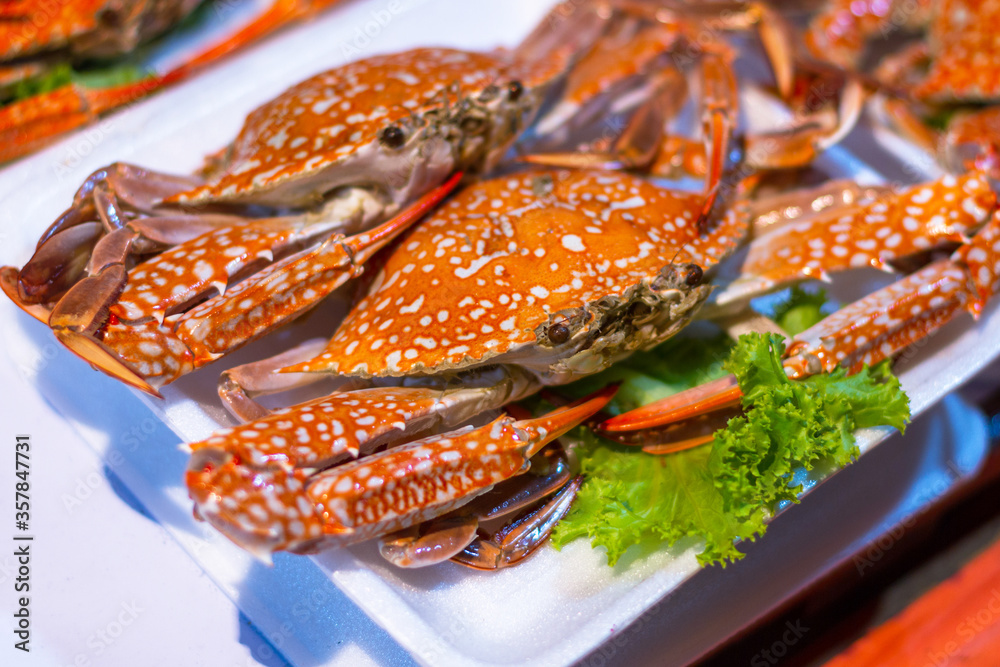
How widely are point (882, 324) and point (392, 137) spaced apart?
5.49 ft

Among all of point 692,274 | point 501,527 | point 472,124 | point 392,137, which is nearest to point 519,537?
point 501,527

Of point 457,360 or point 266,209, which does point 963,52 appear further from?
point 266,209

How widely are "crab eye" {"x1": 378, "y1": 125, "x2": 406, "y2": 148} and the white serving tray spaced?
66 cm

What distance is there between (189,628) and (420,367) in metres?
1.08

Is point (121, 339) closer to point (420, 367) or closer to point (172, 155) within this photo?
point (420, 367)

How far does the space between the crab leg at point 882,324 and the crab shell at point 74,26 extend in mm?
3230

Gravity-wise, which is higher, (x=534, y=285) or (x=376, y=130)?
(x=376, y=130)

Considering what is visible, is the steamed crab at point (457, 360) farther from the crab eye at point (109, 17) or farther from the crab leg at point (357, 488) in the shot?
the crab eye at point (109, 17)

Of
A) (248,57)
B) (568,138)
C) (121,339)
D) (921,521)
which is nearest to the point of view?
(121,339)

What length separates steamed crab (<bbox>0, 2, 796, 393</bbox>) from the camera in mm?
2104

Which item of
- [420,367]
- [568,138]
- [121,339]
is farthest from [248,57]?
[420,367]

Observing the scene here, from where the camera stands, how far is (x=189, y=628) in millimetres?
2215

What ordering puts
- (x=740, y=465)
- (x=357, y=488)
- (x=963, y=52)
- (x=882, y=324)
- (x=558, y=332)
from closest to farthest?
(x=357, y=488) → (x=558, y=332) → (x=740, y=465) → (x=882, y=324) → (x=963, y=52)

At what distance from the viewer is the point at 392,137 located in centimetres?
235
